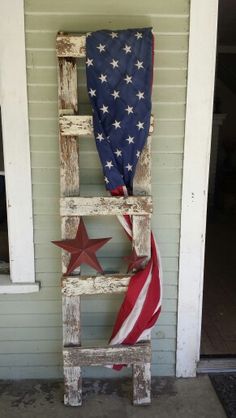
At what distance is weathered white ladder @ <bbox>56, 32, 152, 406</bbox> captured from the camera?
2146 mm

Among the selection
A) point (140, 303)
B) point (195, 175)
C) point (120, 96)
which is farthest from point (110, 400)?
point (120, 96)

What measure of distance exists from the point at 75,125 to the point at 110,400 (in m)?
1.49

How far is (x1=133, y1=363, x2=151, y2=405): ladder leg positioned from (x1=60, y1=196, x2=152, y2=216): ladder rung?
2.77ft

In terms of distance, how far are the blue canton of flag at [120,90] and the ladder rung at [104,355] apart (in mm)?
952

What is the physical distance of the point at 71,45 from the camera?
208 centimetres

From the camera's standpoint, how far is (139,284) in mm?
2270

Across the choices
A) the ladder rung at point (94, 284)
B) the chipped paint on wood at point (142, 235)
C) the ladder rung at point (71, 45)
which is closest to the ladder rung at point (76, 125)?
the chipped paint on wood at point (142, 235)

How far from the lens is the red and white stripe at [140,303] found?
2.28 meters

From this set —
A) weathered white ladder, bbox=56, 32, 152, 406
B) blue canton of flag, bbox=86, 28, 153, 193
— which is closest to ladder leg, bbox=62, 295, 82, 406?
weathered white ladder, bbox=56, 32, 152, 406

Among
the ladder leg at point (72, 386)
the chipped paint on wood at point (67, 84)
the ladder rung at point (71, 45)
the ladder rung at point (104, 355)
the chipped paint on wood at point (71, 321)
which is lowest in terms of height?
the ladder leg at point (72, 386)

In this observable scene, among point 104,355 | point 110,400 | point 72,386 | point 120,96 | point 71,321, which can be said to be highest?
point 120,96

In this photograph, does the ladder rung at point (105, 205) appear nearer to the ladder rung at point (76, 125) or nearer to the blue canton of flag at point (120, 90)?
the blue canton of flag at point (120, 90)

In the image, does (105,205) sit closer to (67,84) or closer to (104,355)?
(67,84)

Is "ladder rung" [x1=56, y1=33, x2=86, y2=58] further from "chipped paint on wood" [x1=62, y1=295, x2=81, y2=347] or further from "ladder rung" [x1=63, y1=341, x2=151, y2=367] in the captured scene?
"ladder rung" [x1=63, y1=341, x2=151, y2=367]
